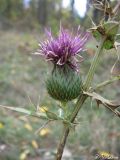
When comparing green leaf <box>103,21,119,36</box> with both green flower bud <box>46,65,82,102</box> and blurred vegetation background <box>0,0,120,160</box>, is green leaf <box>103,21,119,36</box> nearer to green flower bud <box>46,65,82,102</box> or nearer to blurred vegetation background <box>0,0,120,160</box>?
blurred vegetation background <box>0,0,120,160</box>

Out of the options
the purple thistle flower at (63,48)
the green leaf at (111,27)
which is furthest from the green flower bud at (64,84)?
the green leaf at (111,27)

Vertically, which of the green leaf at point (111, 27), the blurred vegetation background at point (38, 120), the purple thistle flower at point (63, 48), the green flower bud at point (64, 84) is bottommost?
the blurred vegetation background at point (38, 120)

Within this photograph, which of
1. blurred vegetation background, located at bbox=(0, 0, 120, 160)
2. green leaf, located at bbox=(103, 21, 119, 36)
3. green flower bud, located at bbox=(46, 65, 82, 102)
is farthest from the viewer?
blurred vegetation background, located at bbox=(0, 0, 120, 160)

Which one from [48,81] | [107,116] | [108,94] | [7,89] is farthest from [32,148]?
[48,81]

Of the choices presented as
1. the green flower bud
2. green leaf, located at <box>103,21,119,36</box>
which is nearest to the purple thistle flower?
the green flower bud

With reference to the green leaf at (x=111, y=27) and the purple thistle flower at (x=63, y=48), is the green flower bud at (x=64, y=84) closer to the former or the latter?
the purple thistle flower at (x=63, y=48)

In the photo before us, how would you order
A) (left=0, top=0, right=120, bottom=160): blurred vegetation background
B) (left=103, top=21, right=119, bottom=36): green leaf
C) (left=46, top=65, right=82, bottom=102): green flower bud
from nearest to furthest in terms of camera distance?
(left=103, top=21, right=119, bottom=36): green leaf < (left=46, top=65, right=82, bottom=102): green flower bud < (left=0, top=0, right=120, bottom=160): blurred vegetation background

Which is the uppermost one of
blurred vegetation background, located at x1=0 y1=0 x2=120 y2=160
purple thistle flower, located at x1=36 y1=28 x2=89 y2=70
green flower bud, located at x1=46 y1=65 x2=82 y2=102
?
purple thistle flower, located at x1=36 y1=28 x2=89 y2=70

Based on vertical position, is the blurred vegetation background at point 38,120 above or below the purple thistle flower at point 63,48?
below
